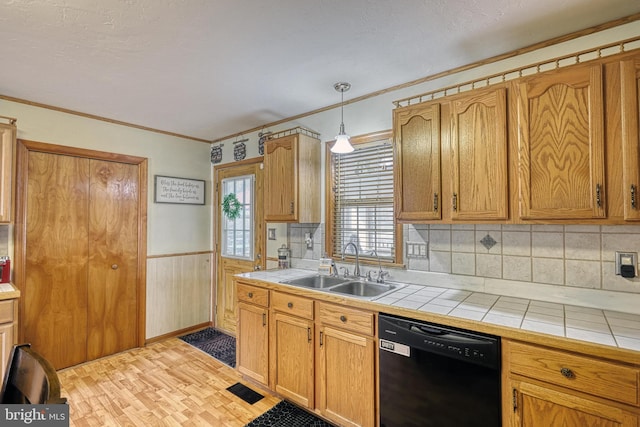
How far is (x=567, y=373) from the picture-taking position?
127cm

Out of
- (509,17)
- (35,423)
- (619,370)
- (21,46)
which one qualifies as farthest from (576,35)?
(21,46)

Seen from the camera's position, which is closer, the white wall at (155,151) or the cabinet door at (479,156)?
the cabinet door at (479,156)

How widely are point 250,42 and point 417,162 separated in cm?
124

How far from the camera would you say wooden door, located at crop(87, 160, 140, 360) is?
3.05m

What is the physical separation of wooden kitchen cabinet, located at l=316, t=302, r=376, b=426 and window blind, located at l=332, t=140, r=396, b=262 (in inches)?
27.7

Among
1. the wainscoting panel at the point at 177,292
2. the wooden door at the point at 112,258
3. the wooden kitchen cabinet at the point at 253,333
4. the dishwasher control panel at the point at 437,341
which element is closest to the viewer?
the dishwasher control panel at the point at 437,341

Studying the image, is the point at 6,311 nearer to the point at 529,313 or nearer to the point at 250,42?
the point at 250,42

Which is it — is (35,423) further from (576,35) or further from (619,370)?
(576,35)

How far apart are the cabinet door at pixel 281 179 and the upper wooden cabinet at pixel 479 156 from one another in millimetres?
1316

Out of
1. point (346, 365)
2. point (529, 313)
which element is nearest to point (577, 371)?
point (529, 313)

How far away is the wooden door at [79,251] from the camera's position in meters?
2.70

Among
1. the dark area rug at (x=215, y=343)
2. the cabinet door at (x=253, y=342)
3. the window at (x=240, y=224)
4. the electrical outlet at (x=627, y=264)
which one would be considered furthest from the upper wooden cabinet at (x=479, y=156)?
the dark area rug at (x=215, y=343)

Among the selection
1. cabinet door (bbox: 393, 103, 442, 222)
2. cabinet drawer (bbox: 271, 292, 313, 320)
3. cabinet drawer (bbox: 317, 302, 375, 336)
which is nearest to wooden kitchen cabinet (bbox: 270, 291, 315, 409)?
cabinet drawer (bbox: 271, 292, 313, 320)

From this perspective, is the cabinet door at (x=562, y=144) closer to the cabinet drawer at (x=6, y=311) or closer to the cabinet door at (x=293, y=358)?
the cabinet door at (x=293, y=358)
